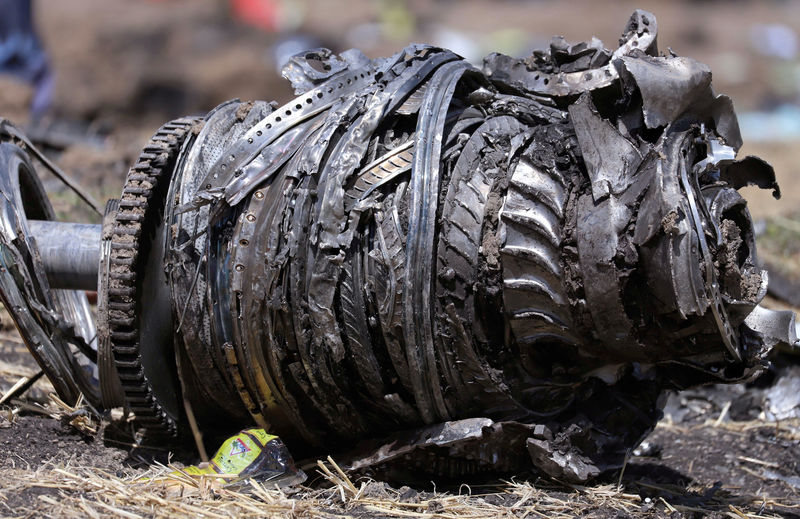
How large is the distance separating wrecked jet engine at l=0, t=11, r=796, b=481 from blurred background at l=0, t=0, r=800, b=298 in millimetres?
4643

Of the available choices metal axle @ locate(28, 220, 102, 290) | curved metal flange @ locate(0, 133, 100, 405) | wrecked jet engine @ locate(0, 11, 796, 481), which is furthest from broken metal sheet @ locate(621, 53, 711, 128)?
curved metal flange @ locate(0, 133, 100, 405)

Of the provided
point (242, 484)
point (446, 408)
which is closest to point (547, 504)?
point (446, 408)

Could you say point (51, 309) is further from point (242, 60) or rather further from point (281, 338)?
point (242, 60)

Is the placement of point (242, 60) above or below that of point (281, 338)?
above

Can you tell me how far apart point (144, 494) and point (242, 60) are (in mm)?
10361

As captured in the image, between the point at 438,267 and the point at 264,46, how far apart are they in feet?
34.8

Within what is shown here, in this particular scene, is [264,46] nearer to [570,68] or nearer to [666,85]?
[570,68]

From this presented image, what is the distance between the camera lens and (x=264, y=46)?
1270cm

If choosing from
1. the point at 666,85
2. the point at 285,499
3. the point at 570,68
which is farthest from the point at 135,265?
the point at 666,85

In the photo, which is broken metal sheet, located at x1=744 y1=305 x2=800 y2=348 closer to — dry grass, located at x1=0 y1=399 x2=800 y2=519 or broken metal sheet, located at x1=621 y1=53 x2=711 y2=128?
dry grass, located at x1=0 y1=399 x2=800 y2=519

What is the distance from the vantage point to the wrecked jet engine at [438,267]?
8.67 ft

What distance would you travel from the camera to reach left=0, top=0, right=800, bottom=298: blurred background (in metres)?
10.2

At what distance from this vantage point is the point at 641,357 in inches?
110

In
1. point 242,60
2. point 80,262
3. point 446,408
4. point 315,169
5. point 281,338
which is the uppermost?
point 242,60
